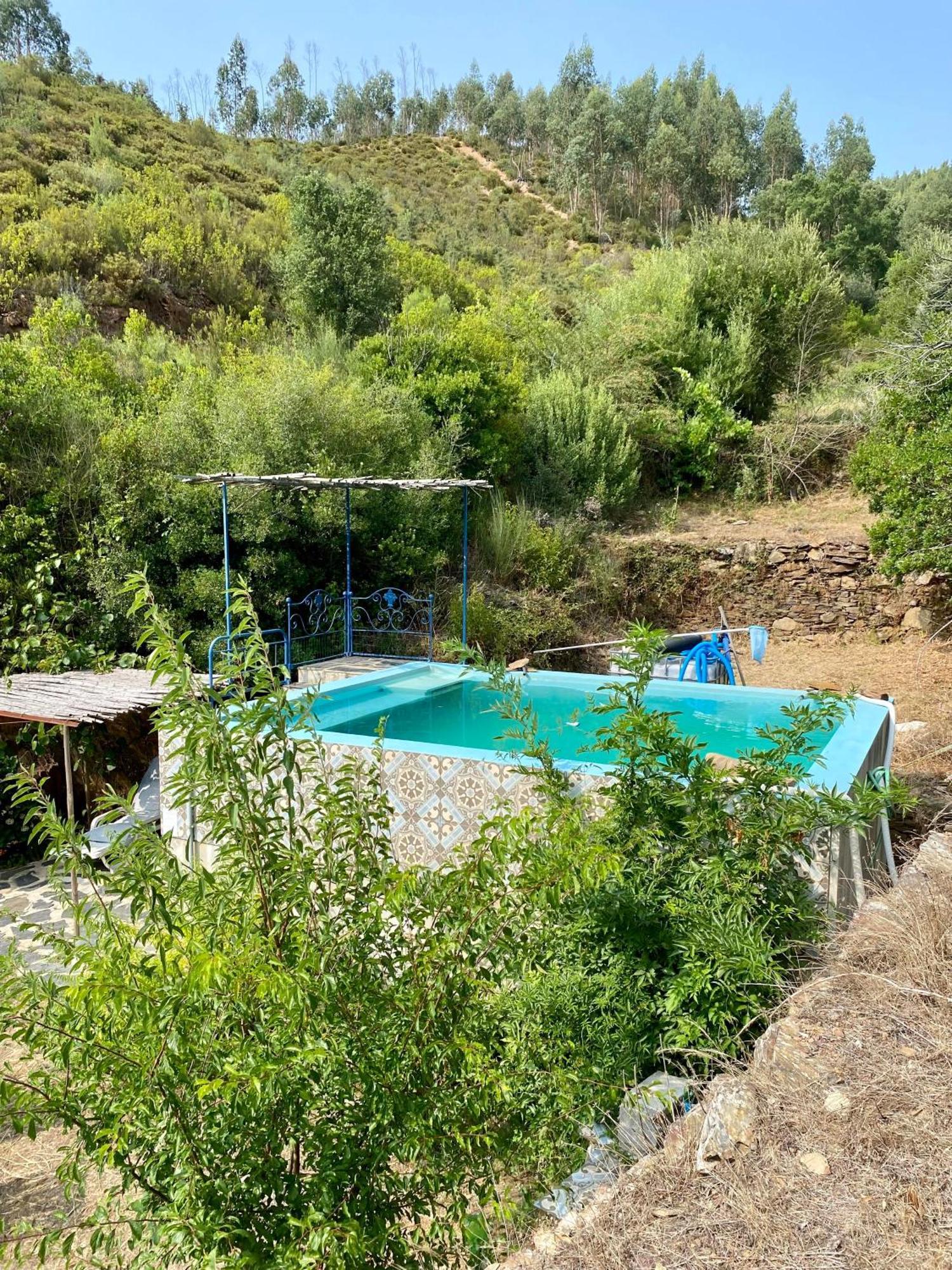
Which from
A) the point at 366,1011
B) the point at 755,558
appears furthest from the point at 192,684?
the point at 755,558

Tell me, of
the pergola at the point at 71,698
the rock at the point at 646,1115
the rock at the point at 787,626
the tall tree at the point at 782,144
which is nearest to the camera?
the rock at the point at 646,1115

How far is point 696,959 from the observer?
2.94 meters

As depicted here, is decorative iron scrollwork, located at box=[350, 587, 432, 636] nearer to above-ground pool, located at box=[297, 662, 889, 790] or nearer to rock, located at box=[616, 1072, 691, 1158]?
above-ground pool, located at box=[297, 662, 889, 790]

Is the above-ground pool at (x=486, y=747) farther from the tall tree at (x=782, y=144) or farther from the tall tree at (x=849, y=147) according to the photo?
the tall tree at (x=849, y=147)

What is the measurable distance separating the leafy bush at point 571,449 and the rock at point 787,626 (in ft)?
9.66

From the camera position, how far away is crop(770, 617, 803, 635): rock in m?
12.2

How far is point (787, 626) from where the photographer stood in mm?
12188

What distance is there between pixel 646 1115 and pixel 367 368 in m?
10.2

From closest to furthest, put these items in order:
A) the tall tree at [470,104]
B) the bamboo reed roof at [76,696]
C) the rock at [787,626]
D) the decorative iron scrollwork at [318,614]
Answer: the bamboo reed roof at [76,696] → the decorative iron scrollwork at [318,614] → the rock at [787,626] → the tall tree at [470,104]

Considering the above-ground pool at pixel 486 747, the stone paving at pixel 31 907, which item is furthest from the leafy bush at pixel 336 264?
the stone paving at pixel 31 907

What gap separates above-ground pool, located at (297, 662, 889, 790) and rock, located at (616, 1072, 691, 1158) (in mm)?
2978

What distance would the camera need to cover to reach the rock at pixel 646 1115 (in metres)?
2.65

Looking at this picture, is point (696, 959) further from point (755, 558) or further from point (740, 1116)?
point (755, 558)

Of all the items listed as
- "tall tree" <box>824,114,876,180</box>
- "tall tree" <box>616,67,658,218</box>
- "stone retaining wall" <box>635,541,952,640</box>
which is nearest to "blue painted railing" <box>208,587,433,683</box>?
"stone retaining wall" <box>635,541,952,640</box>
